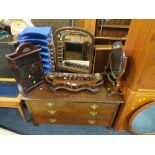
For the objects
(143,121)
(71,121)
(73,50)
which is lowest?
(71,121)

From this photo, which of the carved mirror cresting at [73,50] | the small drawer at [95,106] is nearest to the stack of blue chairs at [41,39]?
the carved mirror cresting at [73,50]

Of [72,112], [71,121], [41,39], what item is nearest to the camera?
[41,39]

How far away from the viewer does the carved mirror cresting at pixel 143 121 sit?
1.29 m

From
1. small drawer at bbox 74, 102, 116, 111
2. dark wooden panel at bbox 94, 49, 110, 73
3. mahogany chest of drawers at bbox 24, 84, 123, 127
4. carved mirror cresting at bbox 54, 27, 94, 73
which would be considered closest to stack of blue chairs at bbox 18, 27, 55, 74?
carved mirror cresting at bbox 54, 27, 94, 73

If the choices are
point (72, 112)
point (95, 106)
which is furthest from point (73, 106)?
point (95, 106)

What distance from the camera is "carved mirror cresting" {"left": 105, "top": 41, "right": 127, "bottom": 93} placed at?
1.09 meters

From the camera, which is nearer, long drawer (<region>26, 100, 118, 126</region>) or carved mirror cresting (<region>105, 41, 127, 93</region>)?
carved mirror cresting (<region>105, 41, 127, 93</region>)

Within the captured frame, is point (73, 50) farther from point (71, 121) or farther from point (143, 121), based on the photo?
point (143, 121)

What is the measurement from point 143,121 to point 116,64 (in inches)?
26.9

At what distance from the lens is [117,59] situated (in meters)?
1.18

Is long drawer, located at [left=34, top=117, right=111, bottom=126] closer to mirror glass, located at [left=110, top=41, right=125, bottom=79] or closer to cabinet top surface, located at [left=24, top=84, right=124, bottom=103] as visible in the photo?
cabinet top surface, located at [left=24, top=84, right=124, bottom=103]

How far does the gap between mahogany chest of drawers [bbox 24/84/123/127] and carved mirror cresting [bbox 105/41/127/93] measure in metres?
0.13
